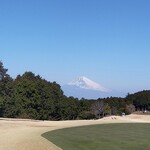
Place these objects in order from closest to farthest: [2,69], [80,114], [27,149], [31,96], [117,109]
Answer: [27,149]
[2,69]
[31,96]
[80,114]
[117,109]

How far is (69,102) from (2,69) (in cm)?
1620

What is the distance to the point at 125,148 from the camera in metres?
20.7

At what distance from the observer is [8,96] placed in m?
59.3

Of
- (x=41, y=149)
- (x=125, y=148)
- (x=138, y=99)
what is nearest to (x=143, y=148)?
(x=125, y=148)

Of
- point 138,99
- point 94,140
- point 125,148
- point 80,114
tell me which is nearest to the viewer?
point 125,148

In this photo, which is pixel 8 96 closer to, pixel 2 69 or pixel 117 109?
pixel 2 69

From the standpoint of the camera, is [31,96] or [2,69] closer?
[2,69]

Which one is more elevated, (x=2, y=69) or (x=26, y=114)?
(x=2, y=69)

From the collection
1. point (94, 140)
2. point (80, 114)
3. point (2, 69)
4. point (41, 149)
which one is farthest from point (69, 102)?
point (41, 149)

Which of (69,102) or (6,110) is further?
(69,102)

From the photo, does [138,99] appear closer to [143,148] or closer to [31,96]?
[31,96]

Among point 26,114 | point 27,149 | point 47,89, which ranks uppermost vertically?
point 47,89

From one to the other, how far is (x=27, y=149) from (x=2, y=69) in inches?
1480

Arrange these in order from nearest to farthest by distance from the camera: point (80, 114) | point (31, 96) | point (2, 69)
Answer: point (2, 69)
point (31, 96)
point (80, 114)
